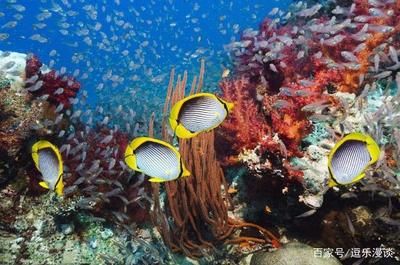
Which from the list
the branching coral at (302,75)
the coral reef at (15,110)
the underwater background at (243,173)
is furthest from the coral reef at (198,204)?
the coral reef at (15,110)

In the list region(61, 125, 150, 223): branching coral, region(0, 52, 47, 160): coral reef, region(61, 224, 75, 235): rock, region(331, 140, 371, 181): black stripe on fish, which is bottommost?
region(61, 224, 75, 235): rock

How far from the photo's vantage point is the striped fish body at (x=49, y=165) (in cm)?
297

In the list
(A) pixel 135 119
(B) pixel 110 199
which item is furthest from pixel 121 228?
(A) pixel 135 119

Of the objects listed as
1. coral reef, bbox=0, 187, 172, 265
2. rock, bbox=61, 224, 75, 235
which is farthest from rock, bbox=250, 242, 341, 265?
rock, bbox=61, 224, 75, 235

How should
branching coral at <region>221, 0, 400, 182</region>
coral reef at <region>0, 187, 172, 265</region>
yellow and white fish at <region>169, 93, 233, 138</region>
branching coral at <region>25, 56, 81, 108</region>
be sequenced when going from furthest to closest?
branching coral at <region>25, 56, 81, 108</region> → coral reef at <region>0, 187, 172, 265</region> → branching coral at <region>221, 0, 400, 182</region> → yellow and white fish at <region>169, 93, 233, 138</region>

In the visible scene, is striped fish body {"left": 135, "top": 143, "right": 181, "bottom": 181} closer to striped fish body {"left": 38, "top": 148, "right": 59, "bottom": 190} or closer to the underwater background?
striped fish body {"left": 38, "top": 148, "right": 59, "bottom": 190}

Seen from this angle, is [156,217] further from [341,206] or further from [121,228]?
[341,206]

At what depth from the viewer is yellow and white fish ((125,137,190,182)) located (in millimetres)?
2453

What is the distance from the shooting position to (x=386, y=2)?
560cm

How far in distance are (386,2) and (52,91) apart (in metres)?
5.73

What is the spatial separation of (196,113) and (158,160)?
0.44 metres

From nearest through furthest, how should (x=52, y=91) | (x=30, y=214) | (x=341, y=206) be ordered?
(x=341, y=206) < (x=30, y=214) < (x=52, y=91)

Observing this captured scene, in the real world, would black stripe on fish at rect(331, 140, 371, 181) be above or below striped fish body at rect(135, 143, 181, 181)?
above

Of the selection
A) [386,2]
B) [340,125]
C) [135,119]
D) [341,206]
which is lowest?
[341,206]
